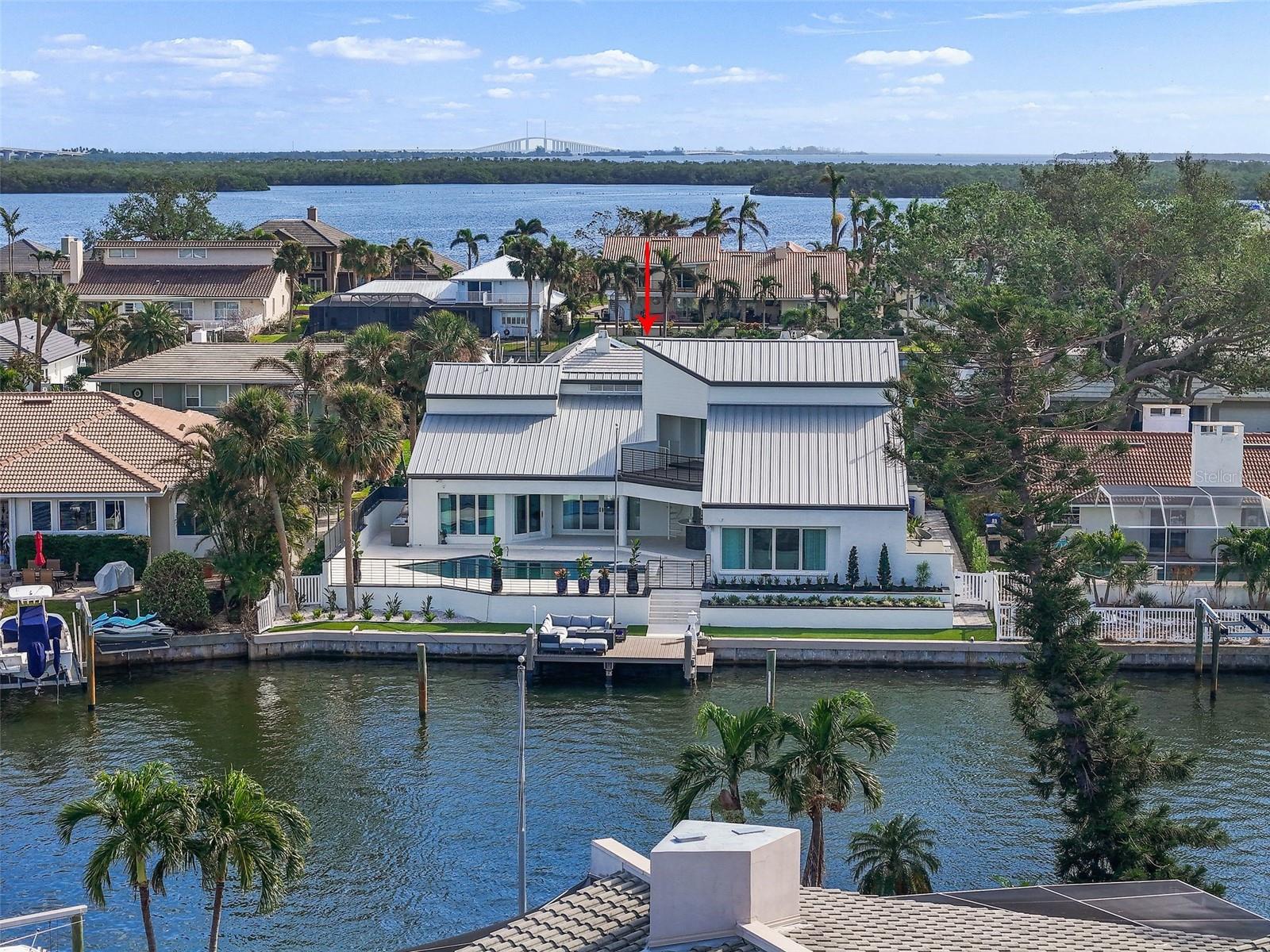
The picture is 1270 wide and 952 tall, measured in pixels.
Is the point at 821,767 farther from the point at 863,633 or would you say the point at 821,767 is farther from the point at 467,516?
the point at 467,516

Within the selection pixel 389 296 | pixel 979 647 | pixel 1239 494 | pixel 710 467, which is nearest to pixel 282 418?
pixel 710 467

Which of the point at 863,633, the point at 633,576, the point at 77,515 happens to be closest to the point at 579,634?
the point at 633,576

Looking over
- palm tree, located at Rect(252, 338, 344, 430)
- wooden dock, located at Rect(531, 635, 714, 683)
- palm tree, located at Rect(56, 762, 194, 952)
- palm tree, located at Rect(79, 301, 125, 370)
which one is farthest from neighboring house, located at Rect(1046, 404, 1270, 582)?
palm tree, located at Rect(79, 301, 125, 370)

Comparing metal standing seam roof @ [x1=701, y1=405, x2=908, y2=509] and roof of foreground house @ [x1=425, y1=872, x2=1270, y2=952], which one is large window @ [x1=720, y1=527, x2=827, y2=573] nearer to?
metal standing seam roof @ [x1=701, y1=405, x2=908, y2=509]

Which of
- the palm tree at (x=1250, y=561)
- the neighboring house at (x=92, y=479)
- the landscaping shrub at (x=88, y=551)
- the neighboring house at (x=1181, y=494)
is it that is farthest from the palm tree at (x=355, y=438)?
the palm tree at (x=1250, y=561)

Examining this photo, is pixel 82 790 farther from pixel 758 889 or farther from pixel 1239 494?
pixel 1239 494

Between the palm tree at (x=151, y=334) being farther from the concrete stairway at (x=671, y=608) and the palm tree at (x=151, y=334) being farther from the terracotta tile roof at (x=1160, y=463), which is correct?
the terracotta tile roof at (x=1160, y=463)
